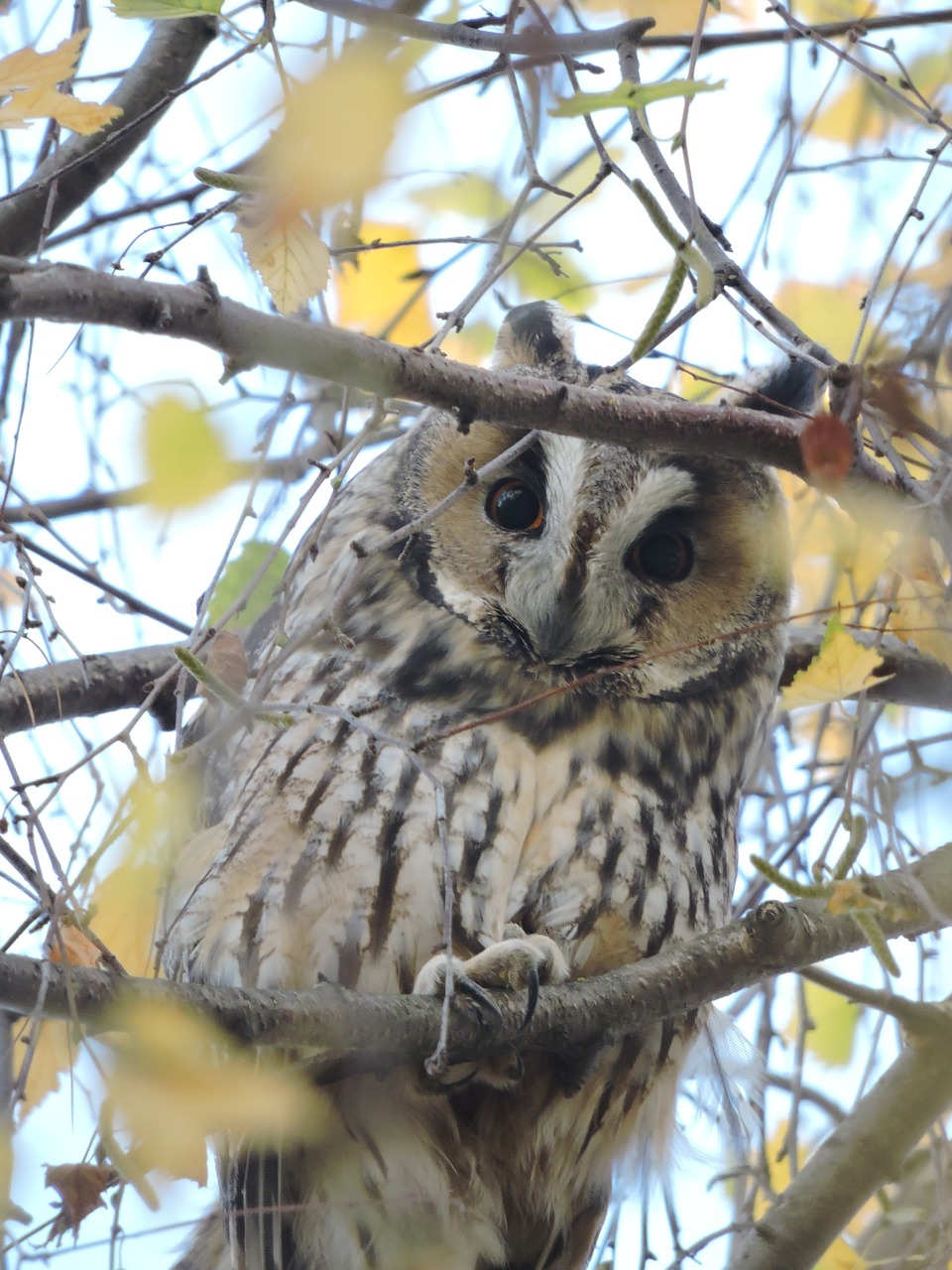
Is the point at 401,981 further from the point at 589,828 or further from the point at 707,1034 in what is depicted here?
the point at 707,1034

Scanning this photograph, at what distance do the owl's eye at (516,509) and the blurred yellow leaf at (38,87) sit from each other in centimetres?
97

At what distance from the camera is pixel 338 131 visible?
1.67m

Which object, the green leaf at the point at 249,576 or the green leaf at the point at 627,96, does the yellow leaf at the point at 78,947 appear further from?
the green leaf at the point at 627,96

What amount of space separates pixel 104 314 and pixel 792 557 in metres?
1.48

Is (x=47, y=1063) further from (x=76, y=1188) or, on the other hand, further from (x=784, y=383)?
(x=784, y=383)

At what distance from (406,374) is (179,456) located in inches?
11.6

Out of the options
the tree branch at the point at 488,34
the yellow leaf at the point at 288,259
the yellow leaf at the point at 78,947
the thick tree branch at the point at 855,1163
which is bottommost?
the thick tree branch at the point at 855,1163

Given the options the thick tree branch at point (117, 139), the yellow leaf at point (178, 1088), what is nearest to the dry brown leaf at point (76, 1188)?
the yellow leaf at point (178, 1088)

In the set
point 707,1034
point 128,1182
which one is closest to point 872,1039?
point 707,1034

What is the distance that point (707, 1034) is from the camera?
2.54 m

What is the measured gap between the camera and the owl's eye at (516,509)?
2492mm

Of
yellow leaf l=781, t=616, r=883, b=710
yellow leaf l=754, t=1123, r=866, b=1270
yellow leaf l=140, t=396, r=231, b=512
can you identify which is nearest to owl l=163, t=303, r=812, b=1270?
yellow leaf l=781, t=616, r=883, b=710

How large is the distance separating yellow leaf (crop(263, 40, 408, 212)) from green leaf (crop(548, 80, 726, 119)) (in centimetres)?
21

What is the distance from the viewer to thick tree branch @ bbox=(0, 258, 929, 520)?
1325 millimetres
